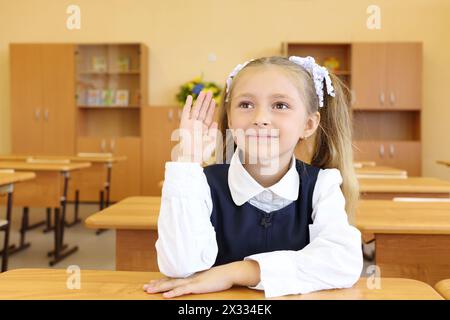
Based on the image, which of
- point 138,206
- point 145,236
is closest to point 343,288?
point 145,236

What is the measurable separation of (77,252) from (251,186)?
317cm

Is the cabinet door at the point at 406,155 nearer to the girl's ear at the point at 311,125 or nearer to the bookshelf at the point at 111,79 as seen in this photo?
the bookshelf at the point at 111,79

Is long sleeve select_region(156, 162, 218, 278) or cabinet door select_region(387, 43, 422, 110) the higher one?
cabinet door select_region(387, 43, 422, 110)

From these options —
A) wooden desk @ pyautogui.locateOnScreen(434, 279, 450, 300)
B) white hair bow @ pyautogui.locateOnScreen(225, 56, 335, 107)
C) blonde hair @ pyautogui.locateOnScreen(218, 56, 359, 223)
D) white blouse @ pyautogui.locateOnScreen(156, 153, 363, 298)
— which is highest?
white hair bow @ pyautogui.locateOnScreen(225, 56, 335, 107)

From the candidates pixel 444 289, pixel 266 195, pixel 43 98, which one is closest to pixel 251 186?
pixel 266 195

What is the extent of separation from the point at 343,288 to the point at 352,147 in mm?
503

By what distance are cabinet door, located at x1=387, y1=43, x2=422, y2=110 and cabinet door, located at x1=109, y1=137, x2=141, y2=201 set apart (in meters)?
3.44

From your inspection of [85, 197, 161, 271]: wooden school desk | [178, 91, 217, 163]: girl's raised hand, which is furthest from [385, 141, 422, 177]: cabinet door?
[178, 91, 217, 163]: girl's raised hand

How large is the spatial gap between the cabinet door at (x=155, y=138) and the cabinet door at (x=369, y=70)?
2389 mm

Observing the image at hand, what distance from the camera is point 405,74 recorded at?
613 cm

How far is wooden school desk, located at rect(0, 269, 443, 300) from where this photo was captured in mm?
734

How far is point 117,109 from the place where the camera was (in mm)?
6844

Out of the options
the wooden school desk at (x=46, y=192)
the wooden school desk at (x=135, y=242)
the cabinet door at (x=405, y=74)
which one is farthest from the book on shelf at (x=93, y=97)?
the wooden school desk at (x=135, y=242)

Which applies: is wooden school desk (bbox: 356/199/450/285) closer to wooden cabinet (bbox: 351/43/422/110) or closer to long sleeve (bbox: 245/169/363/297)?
long sleeve (bbox: 245/169/363/297)
